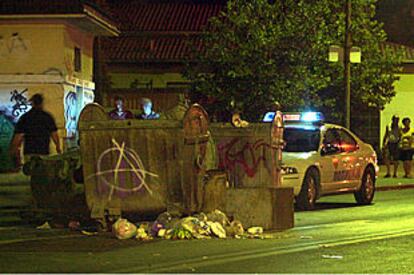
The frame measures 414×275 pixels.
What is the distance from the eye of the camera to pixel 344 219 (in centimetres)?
1498

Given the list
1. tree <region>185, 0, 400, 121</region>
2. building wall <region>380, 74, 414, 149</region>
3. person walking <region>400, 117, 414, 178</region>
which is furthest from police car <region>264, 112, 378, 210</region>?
building wall <region>380, 74, 414, 149</region>

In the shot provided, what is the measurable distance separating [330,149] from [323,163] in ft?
1.57

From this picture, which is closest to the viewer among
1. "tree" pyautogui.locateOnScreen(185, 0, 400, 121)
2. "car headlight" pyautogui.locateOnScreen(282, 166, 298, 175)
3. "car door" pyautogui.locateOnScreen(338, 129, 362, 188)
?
"car headlight" pyautogui.locateOnScreen(282, 166, 298, 175)

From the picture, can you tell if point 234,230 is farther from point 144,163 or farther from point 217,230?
point 144,163

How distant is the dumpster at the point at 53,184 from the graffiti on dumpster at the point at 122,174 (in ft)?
2.90

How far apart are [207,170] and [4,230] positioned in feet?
9.69

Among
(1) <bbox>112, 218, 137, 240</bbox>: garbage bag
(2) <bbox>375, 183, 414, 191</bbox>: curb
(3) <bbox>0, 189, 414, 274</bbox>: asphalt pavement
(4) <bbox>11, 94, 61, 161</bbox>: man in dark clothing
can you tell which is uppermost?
(4) <bbox>11, 94, 61, 161</bbox>: man in dark clothing

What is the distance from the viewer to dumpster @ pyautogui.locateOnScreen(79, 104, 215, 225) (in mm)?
12297

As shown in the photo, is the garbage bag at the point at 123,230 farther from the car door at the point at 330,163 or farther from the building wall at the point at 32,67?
the building wall at the point at 32,67

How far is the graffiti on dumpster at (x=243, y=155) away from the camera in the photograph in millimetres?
13500

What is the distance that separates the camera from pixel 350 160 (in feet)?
57.1

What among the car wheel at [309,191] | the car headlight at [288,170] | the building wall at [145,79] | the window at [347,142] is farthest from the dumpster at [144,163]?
the building wall at [145,79]

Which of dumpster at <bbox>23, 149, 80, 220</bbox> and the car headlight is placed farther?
the car headlight

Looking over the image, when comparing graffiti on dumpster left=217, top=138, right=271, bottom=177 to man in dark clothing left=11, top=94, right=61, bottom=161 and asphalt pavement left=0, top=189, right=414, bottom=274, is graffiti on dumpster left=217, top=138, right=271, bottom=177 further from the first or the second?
man in dark clothing left=11, top=94, right=61, bottom=161
